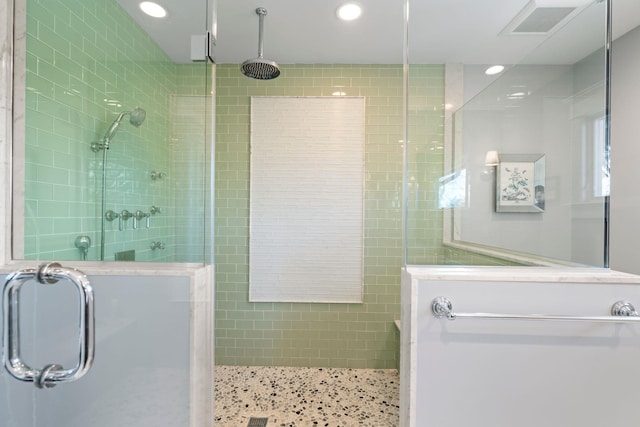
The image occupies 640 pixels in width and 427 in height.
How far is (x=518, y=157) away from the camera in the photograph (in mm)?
1397

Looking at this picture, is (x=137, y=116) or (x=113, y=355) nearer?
(x=113, y=355)

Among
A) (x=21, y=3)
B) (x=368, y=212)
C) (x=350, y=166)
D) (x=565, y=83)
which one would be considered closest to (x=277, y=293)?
(x=368, y=212)

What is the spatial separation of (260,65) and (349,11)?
653 mm

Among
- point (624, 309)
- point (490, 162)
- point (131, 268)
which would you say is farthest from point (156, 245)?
point (624, 309)

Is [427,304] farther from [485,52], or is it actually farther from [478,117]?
[485,52]

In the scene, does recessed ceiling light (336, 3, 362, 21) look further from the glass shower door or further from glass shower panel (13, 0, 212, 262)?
the glass shower door

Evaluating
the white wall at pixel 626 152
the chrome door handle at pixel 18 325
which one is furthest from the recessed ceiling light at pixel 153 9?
the white wall at pixel 626 152

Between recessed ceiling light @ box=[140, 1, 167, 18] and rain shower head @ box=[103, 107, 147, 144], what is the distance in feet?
1.39

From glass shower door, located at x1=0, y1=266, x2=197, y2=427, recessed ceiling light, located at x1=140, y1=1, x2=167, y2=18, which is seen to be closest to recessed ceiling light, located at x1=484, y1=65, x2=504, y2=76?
recessed ceiling light, located at x1=140, y1=1, x2=167, y2=18

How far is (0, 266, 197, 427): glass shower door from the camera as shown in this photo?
3.61 ft

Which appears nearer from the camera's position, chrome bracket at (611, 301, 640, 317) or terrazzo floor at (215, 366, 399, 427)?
chrome bracket at (611, 301, 640, 317)

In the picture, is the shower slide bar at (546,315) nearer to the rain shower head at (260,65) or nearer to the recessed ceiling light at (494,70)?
the recessed ceiling light at (494,70)

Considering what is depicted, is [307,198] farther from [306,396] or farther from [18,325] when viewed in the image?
[18,325]

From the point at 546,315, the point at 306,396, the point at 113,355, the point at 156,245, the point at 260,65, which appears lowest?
the point at 306,396
